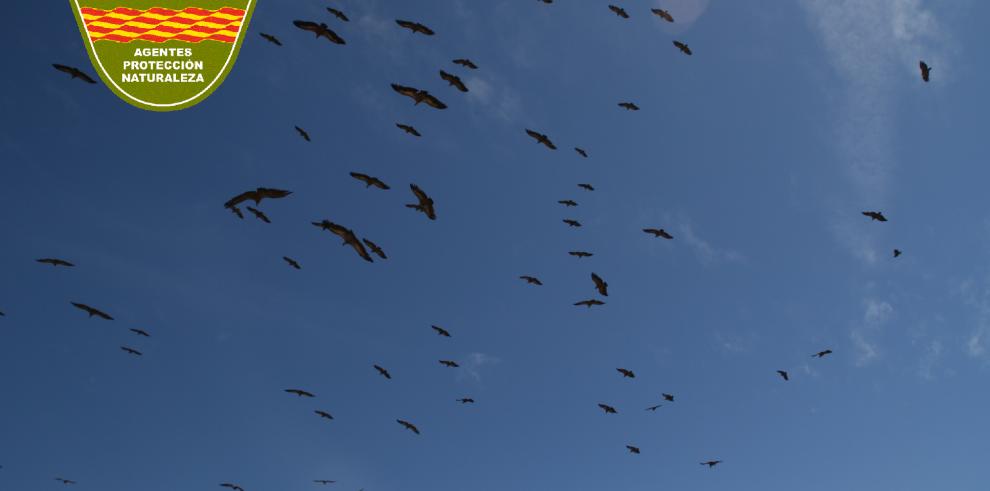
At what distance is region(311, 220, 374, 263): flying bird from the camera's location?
61.4 feet

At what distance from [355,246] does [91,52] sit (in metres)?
24.5

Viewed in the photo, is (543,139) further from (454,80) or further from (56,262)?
(56,262)

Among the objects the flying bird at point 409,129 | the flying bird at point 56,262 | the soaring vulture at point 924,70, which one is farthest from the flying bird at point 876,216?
the flying bird at point 56,262

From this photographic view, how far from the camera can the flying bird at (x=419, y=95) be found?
74.7 feet

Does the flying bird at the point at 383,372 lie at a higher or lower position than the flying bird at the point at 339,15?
lower

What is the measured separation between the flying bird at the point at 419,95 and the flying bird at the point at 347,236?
6792 millimetres

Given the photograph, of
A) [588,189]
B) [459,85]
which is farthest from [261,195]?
[588,189]

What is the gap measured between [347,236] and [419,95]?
727cm

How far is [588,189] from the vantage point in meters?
34.1

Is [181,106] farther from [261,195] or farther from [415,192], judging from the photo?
[415,192]

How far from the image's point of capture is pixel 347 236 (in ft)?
62.3

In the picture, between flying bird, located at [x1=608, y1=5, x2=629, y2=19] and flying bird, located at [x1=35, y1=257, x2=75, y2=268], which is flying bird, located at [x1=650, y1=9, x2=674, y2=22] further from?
flying bird, located at [x1=35, y1=257, x2=75, y2=268]

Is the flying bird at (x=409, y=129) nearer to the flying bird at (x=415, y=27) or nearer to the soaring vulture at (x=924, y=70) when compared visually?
the flying bird at (x=415, y=27)

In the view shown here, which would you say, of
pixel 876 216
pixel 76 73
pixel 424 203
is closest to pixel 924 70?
pixel 876 216
